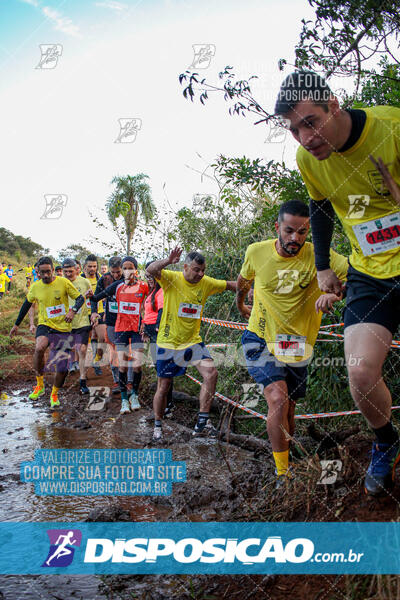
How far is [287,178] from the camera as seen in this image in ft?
17.8

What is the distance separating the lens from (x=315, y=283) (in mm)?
3727

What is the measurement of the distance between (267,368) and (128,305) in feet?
14.2

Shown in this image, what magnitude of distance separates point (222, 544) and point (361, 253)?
183 centimetres

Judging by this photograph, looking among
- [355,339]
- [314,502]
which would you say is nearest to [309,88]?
[355,339]

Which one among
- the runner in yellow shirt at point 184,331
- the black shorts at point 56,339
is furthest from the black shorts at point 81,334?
the runner in yellow shirt at point 184,331

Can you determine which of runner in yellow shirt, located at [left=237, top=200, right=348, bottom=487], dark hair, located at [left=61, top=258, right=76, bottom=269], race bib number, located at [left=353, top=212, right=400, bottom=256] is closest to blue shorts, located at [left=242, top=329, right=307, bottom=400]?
runner in yellow shirt, located at [left=237, top=200, right=348, bottom=487]

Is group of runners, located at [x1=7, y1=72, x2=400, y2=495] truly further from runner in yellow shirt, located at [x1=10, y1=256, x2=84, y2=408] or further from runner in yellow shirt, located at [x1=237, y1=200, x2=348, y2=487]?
runner in yellow shirt, located at [x1=10, y1=256, x2=84, y2=408]

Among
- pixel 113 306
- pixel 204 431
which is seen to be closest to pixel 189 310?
pixel 204 431

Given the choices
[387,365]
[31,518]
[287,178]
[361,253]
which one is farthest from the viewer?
[287,178]

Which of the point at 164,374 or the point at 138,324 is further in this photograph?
the point at 138,324

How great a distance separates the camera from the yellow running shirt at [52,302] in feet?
25.8

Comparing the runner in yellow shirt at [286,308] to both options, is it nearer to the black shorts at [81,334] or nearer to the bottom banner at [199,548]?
the bottom banner at [199,548]

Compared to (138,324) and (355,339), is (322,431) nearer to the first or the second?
(355,339)

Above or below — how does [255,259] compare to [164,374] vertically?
above
